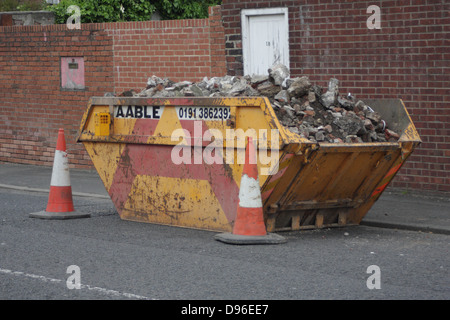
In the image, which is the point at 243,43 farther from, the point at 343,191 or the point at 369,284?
the point at 369,284

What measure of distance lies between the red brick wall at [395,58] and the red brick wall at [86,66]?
5.56 ft

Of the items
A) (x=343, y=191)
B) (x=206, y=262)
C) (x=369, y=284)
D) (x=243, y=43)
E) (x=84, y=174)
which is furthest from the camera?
(x=84, y=174)

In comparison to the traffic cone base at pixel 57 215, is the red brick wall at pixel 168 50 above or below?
above

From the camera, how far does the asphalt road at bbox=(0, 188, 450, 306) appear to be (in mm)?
6387

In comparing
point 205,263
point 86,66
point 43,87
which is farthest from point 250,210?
point 43,87

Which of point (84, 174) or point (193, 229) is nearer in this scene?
point (193, 229)

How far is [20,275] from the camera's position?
7.00 meters

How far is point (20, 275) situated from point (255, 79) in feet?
11.7

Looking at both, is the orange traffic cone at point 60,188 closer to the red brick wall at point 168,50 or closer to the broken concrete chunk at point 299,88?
the broken concrete chunk at point 299,88

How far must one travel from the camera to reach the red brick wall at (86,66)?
13.9 m

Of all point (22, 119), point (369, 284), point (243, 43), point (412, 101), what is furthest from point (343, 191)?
point (22, 119)

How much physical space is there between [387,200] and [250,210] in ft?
11.9
